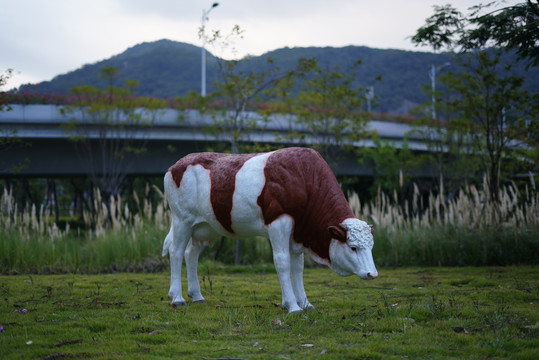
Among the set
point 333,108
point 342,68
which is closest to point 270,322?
point 333,108

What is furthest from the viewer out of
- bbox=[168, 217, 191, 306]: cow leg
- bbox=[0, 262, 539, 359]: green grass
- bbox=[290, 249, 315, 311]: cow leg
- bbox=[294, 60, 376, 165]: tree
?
bbox=[294, 60, 376, 165]: tree

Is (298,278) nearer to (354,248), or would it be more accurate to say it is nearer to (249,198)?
(354,248)

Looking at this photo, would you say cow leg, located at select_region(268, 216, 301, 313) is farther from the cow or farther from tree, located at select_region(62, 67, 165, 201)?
tree, located at select_region(62, 67, 165, 201)

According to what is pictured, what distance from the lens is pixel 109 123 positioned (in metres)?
19.0

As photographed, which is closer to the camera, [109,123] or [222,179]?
[222,179]

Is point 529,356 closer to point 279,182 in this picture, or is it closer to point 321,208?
point 321,208

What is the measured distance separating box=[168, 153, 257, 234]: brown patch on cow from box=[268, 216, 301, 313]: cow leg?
1.96ft

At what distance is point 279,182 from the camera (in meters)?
5.18

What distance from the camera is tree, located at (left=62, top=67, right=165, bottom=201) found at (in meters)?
18.6

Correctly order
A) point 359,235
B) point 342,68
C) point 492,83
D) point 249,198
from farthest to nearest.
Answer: point 342,68, point 492,83, point 249,198, point 359,235

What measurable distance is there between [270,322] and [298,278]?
89 cm

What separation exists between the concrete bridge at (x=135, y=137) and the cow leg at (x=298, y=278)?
10492 mm

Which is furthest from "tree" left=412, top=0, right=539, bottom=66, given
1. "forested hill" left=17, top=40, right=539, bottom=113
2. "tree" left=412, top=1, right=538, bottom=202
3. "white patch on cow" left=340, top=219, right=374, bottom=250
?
"forested hill" left=17, top=40, right=539, bottom=113

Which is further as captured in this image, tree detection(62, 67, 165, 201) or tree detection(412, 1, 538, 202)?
tree detection(62, 67, 165, 201)
